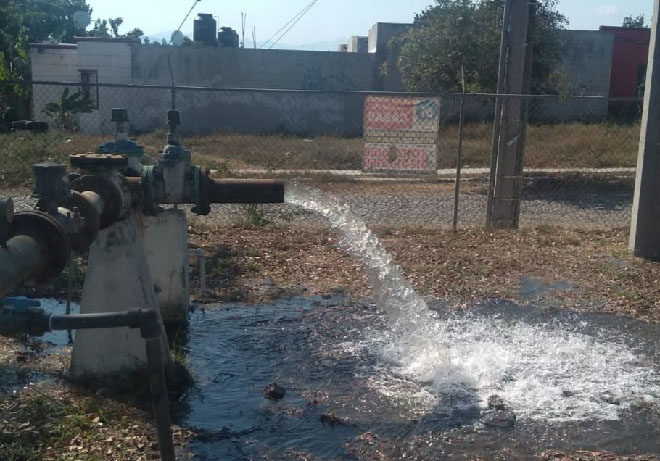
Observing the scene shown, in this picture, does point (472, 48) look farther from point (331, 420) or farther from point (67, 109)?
point (331, 420)

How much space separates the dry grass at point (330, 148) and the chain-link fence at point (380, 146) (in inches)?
1.8

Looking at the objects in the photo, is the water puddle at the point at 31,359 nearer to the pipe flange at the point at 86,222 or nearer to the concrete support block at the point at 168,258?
the concrete support block at the point at 168,258

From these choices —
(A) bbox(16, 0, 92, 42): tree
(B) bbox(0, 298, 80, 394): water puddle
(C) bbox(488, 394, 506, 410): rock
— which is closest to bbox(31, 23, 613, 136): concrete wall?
(A) bbox(16, 0, 92, 42): tree

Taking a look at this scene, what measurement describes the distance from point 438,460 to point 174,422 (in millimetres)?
1468

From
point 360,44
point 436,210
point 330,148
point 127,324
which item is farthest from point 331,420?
point 360,44

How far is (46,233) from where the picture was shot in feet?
10.2

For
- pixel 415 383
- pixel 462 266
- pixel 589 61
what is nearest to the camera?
pixel 415 383

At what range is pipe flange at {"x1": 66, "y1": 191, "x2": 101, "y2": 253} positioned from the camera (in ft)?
12.6

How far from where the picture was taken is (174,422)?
4.68m

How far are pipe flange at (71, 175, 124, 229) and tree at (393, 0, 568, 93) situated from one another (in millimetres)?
15882

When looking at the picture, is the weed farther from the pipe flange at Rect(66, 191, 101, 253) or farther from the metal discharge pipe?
the metal discharge pipe

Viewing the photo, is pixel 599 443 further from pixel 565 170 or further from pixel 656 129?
pixel 565 170

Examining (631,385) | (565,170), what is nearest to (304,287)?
(631,385)

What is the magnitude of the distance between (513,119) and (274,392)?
253 inches
